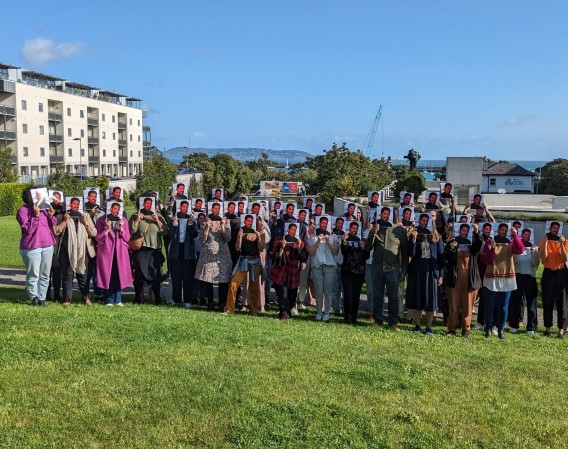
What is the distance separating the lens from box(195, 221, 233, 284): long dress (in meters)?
11.2

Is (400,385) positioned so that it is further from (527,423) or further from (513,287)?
(513,287)

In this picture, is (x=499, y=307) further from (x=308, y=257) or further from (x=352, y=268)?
(x=308, y=257)

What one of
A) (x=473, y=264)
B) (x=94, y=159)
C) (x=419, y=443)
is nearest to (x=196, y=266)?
(x=473, y=264)

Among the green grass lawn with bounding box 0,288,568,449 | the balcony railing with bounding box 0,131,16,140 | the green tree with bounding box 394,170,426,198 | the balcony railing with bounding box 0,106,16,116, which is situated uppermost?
the balcony railing with bounding box 0,106,16,116

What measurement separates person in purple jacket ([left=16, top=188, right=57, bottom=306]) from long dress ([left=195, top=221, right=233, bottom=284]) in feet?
8.62

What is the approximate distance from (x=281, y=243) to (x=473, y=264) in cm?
331

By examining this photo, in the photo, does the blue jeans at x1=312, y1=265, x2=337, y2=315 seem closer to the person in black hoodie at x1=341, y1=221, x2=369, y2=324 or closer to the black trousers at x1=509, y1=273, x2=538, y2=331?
the person in black hoodie at x1=341, y1=221, x2=369, y2=324

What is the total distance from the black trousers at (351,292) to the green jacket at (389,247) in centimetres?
47

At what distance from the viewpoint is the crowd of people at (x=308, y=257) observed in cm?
1017

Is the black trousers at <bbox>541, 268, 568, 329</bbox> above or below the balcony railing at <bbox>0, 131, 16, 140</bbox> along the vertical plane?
below

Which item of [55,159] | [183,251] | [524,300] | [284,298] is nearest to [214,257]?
[183,251]

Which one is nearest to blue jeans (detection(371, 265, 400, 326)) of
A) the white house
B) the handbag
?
the handbag

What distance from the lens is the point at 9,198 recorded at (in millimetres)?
44281

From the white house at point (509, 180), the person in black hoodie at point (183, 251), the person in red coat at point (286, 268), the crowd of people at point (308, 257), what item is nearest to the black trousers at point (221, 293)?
the crowd of people at point (308, 257)
